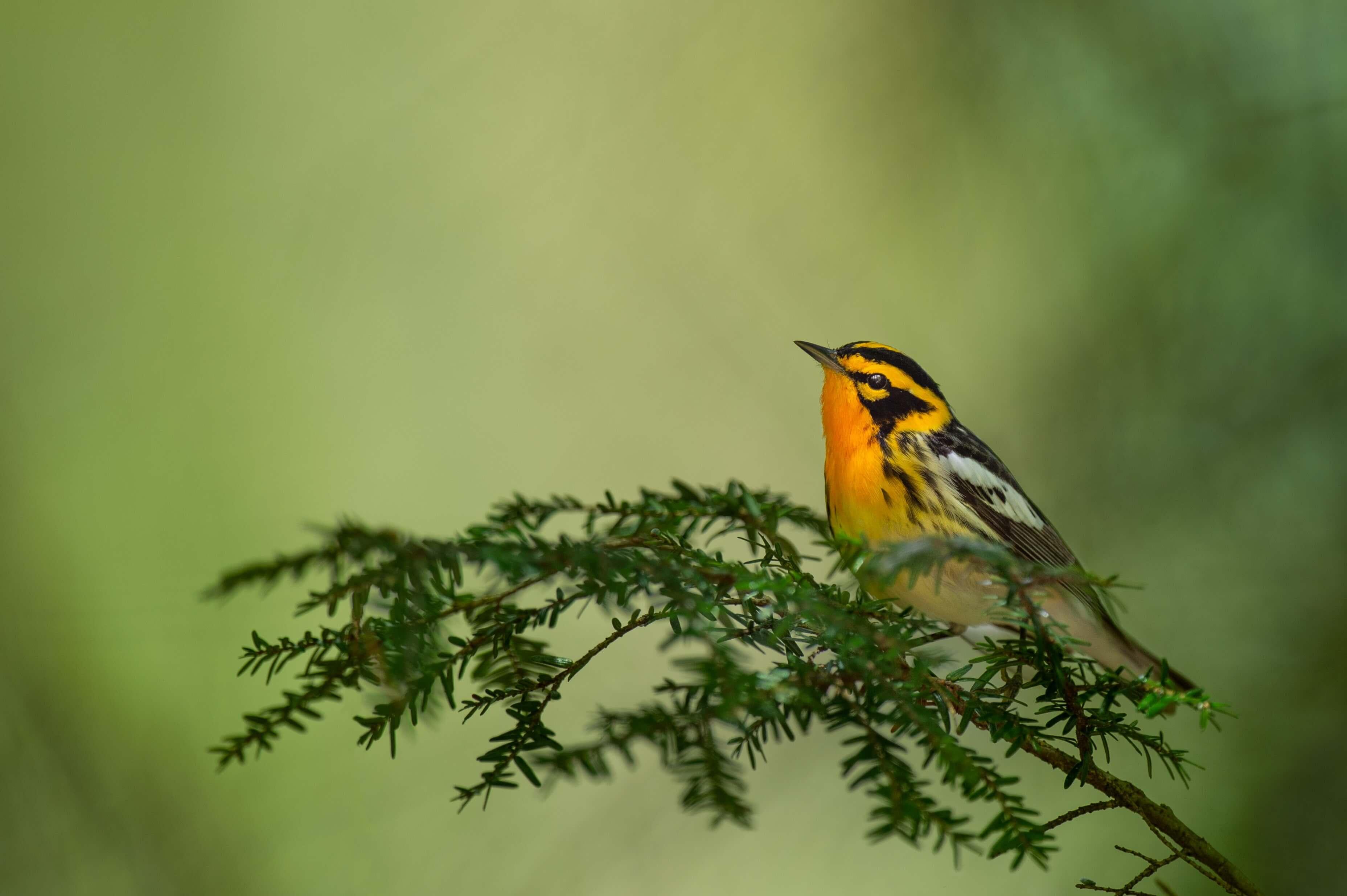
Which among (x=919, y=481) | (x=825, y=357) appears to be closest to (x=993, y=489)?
(x=919, y=481)

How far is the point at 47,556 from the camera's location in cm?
200

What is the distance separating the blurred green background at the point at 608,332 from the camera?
1.75 metres

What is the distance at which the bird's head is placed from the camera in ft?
4.65

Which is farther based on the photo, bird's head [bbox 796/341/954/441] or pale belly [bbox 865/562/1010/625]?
bird's head [bbox 796/341/954/441]

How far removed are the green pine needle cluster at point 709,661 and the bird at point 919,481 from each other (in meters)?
0.58

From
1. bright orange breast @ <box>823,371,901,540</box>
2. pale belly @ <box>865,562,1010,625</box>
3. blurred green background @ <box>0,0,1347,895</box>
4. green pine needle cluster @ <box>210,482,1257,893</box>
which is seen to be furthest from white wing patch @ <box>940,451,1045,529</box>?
green pine needle cluster @ <box>210,482,1257,893</box>

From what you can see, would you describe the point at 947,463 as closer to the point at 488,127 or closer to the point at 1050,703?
the point at 1050,703

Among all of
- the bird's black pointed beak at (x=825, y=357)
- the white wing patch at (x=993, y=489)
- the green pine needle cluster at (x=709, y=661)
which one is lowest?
the green pine needle cluster at (x=709, y=661)

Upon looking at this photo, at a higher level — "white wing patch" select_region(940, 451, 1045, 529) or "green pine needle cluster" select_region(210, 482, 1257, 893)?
"white wing patch" select_region(940, 451, 1045, 529)

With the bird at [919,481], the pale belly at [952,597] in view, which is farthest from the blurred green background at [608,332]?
the pale belly at [952,597]

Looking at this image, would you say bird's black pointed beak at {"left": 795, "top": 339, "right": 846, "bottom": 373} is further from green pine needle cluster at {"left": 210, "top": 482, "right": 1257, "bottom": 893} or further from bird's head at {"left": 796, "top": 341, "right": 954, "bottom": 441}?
green pine needle cluster at {"left": 210, "top": 482, "right": 1257, "bottom": 893}

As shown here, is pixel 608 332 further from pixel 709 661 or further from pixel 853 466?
pixel 709 661

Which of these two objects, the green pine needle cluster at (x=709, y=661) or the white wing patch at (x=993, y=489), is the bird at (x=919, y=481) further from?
the green pine needle cluster at (x=709, y=661)

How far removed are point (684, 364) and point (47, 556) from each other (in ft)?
4.93
